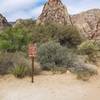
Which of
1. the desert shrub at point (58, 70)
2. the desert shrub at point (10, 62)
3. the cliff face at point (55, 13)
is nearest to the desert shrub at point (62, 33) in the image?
the cliff face at point (55, 13)

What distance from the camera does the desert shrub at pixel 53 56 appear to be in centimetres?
2300

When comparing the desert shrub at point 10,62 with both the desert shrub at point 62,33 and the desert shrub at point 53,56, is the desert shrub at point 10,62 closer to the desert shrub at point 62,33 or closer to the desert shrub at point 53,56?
the desert shrub at point 53,56

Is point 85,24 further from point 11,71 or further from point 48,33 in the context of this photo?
point 11,71

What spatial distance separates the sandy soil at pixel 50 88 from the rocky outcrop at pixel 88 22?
25.2 meters

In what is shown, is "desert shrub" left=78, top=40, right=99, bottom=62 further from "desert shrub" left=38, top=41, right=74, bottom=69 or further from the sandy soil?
the sandy soil

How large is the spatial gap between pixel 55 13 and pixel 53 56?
16061 millimetres

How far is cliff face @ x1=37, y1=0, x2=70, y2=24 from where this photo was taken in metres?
38.9

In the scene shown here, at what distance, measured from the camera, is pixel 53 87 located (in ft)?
58.2

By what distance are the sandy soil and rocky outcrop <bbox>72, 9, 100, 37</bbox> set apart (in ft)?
82.8

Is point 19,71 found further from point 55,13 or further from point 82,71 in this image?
point 55,13

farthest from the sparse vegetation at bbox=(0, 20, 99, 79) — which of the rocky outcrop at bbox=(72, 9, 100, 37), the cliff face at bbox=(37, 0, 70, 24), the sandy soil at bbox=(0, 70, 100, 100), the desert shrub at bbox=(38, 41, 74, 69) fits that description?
the rocky outcrop at bbox=(72, 9, 100, 37)

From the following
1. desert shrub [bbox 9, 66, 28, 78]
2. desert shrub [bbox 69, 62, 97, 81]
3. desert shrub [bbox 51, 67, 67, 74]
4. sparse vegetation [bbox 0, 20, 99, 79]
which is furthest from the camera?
desert shrub [bbox 51, 67, 67, 74]

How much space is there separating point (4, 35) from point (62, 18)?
14343 mm

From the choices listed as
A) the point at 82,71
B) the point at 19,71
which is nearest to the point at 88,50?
the point at 82,71
